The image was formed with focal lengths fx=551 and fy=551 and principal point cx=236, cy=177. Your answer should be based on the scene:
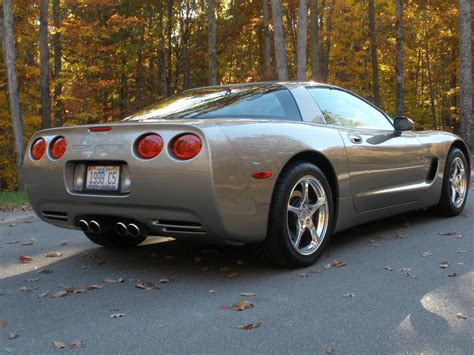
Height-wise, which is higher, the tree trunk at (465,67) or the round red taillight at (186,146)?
the tree trunk at (465,67)

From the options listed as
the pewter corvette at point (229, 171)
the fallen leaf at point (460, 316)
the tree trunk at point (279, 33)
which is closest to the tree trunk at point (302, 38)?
the tree trunk at point (279, 33)

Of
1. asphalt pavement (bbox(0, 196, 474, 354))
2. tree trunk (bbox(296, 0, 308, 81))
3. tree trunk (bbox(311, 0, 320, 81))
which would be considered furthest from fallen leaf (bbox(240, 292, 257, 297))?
tree trunk (bbox(311, 0, 320, 81))

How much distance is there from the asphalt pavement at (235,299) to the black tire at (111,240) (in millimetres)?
104

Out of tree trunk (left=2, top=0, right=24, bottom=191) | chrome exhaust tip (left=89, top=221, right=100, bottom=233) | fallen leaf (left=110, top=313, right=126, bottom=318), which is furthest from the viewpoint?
tree trunk (left=2, top=0, right=24, bottom=191)

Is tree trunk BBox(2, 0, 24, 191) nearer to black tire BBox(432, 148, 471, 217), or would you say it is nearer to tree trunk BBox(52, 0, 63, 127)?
tree trunk BBox(52, 0, 63, 127)

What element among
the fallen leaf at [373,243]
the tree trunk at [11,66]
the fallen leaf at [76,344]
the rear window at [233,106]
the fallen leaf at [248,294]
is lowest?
the fallen leaf at [373,243]

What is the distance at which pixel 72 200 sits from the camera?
12.7 feet

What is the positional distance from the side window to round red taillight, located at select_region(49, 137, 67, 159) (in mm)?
2047

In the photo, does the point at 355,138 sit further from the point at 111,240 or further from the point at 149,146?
the point at 111,240

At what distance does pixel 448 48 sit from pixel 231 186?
31714 mm

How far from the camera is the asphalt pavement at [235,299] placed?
2600 millimetres

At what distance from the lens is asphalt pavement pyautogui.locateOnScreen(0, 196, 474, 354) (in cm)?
260

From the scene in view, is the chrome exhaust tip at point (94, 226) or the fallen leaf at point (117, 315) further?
the chrome exhaust tip at point (94, 226)

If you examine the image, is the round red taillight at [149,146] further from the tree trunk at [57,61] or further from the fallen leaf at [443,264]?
the tree trunk at [57,61]
